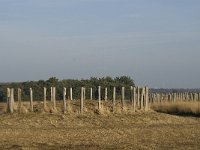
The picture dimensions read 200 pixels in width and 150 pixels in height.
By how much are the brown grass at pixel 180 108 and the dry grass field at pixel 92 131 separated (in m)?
8.15

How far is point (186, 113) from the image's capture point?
4125 centimetres

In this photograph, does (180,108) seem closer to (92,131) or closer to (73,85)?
(92,131)

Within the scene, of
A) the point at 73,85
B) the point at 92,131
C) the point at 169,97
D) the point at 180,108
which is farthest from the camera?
the point at 73,85

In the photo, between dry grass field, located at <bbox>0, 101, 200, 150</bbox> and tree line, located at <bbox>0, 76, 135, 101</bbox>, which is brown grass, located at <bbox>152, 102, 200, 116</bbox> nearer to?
dry grass field, located at <bbox>0, 101, 200, 150</bbox>

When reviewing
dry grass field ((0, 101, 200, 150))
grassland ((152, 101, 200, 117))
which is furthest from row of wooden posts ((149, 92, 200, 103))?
dry grass field ((0, 101, 200, 150))

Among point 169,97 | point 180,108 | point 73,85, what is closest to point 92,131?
point 180,108

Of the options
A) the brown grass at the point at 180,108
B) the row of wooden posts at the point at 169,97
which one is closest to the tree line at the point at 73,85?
the row of wooden posts at the point at 169,97

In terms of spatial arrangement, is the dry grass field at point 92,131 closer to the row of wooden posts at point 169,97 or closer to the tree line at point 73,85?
the row of wooden posts at point 169,97

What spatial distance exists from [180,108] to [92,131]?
20016mm

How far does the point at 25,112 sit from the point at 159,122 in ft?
23.7

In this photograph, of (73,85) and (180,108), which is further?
(73,85)

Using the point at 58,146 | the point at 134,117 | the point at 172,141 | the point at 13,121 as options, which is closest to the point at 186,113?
the point at 134,117

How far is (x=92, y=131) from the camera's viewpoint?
2370cm

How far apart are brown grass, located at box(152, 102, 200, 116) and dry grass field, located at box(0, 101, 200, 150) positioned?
8.15 meters
